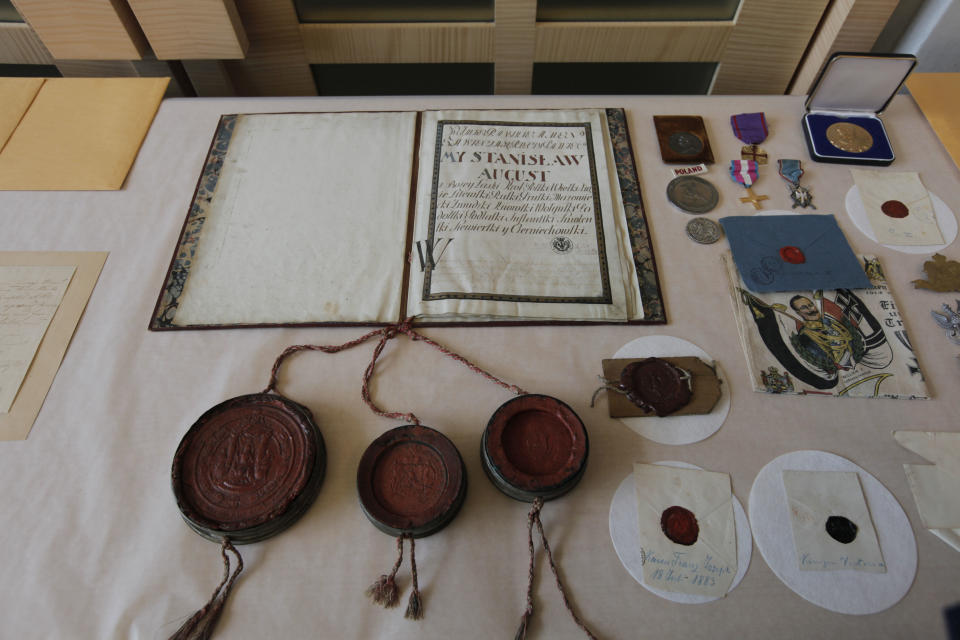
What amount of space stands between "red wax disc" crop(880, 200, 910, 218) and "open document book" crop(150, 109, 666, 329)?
426 millimetres

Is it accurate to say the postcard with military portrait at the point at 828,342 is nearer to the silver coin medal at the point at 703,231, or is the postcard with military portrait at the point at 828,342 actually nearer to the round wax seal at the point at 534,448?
the silver coin medal at the point at 703,231

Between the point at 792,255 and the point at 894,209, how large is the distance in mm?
240

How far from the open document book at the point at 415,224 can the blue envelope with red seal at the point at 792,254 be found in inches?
6.0

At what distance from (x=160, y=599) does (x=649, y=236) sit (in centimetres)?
85

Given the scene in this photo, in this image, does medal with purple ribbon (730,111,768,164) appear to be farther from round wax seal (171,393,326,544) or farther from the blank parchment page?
round wax seal (171,393,326,544)

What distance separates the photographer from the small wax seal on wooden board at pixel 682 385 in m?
0.72

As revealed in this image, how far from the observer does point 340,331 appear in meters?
0.79

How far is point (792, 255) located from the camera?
0.84m

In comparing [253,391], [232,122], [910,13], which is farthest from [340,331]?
[910,13]

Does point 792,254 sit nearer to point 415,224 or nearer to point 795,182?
point 795,182

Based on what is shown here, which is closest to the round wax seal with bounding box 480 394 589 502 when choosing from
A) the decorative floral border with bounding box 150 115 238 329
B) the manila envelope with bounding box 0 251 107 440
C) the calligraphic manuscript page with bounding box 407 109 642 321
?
the calligraphic manuscript page with bounding box 407 109 642 321
